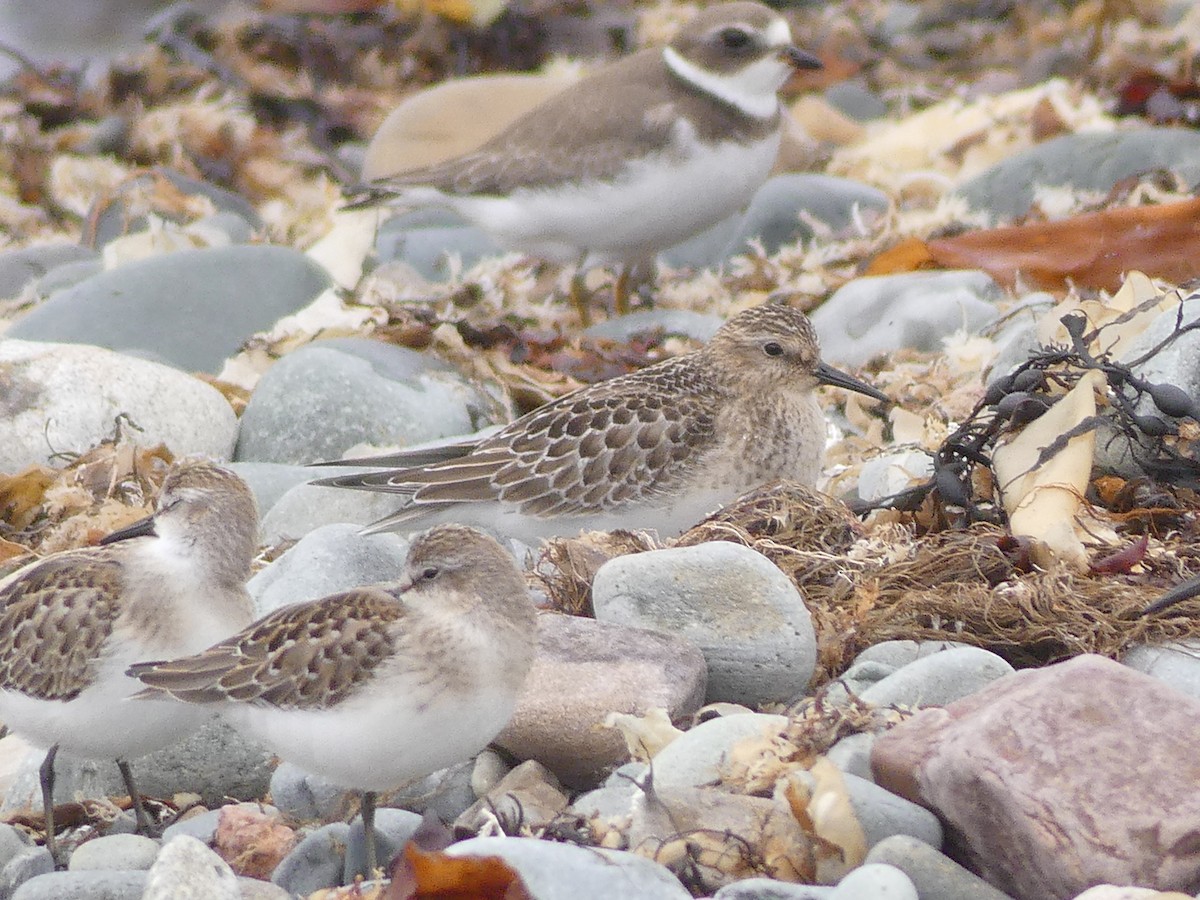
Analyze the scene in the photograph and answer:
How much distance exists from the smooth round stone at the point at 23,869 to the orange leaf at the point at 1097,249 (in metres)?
4.74

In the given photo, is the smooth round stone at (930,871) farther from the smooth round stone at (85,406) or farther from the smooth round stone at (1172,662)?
the smooth round stone at (85,406)

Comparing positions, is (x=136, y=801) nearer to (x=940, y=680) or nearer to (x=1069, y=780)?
(x=940, y=680)

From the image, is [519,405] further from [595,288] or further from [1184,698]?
[1184,698]

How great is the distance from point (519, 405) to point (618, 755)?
3.21m

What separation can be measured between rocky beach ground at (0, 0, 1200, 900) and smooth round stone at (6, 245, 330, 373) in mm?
18

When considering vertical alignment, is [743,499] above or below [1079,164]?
above

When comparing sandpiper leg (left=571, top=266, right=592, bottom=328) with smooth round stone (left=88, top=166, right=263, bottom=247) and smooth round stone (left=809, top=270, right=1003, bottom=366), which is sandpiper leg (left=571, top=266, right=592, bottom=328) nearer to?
smooth round stone (left=809, top=270, right=1003, bottom=366)

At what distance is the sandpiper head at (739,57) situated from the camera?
8.14 m

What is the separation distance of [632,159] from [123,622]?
4.58 meters

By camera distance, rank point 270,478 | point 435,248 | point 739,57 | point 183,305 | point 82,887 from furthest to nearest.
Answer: point 435,248, point 739,57, point 183,305, point 270,478, point 82,887

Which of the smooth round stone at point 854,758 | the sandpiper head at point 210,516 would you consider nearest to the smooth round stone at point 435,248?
the sandpiper head at point 210,516

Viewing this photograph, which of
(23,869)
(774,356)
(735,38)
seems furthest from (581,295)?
(23,869)

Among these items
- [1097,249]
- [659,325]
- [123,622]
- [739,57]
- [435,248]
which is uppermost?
[123,622]

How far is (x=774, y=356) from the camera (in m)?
5.32
